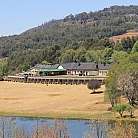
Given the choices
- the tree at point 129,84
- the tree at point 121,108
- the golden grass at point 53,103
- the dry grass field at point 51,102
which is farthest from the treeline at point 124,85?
the dry grass field at point 51,102

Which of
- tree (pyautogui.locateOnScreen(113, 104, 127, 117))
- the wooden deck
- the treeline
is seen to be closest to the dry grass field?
the treeline

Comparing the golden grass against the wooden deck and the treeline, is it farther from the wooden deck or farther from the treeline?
the wooden deck

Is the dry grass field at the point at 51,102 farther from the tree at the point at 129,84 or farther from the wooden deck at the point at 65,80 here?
the wooden deck at the point at 65,80

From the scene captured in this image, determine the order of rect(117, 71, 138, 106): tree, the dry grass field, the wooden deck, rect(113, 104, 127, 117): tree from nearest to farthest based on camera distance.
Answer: rect(113, 104, 127, 117): tree → rect(117, 71, 138, 106): tree → the dry grass field → the wooden deck

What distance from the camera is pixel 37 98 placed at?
140 m

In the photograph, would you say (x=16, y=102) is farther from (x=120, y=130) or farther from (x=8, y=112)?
(x=120, y=130)

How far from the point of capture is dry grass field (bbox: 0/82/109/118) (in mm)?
113125

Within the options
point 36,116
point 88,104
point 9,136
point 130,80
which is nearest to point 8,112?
point 36,116

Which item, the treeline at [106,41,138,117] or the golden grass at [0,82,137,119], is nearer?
the treeline at [106,41,138,117]

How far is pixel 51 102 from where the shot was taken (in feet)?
427

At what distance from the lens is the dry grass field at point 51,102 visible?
11312 cm

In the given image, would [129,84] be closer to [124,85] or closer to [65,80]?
[124,85]

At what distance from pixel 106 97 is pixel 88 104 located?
7.63 m

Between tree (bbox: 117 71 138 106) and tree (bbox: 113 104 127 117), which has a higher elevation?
tree (bbox: 117 71 138 106)
